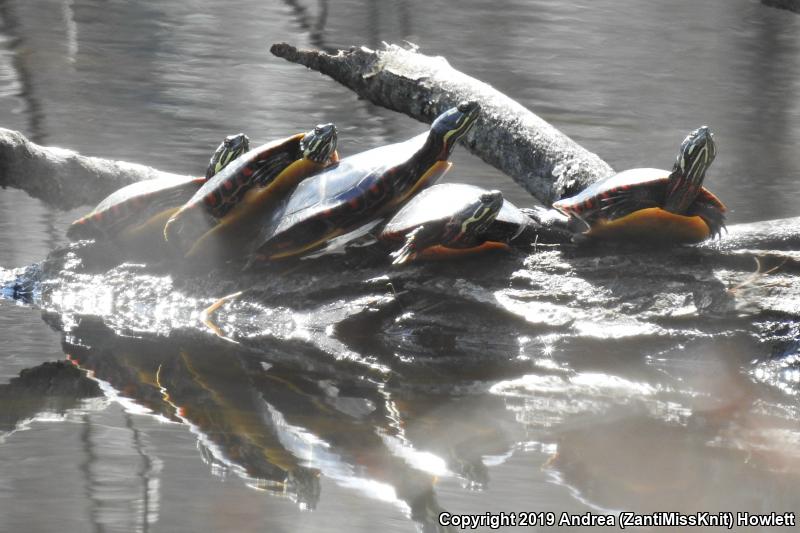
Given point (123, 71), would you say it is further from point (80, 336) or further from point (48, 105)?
point (80, 336)

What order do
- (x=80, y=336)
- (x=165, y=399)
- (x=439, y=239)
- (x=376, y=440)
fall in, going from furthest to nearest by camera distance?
(x=80, y=336) → (x=439, y=239) → (x=165, y=399) → (x=376, y=440)

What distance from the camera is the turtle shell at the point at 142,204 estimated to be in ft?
12.3

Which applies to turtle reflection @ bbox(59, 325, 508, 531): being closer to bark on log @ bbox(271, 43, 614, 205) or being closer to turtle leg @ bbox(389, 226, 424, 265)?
turtle leg @ bbox(389, 226, 424, 265)

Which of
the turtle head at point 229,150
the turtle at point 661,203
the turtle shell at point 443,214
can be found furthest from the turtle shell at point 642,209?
the turtle head at point 229,150

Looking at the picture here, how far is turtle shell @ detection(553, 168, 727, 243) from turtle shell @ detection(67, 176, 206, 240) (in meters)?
1.33

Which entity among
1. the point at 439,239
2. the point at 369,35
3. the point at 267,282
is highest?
the point at 439,239

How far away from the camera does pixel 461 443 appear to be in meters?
2.61

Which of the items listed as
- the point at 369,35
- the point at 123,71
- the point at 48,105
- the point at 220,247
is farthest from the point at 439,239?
the point at 369,35

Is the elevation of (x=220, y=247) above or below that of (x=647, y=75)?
above

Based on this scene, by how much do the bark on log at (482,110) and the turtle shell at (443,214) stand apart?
0.78 m

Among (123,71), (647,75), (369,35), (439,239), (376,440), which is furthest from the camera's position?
(369,35)

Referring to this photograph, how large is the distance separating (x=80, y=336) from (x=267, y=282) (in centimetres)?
61

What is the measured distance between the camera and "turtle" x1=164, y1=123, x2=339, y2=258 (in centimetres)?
346

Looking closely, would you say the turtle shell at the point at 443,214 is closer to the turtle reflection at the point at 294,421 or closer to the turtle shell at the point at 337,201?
the turtle shell at the point at 337,201
